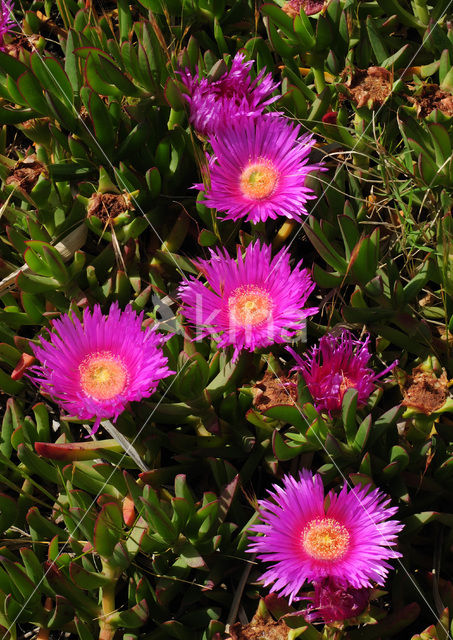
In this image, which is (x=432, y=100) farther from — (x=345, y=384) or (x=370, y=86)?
(x=345, y=384)

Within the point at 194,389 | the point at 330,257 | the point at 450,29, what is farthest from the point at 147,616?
the point at 450,29

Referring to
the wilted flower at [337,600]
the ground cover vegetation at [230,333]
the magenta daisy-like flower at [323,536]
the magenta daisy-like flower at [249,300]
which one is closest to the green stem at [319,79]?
the ground cover vegetation at [230,333]

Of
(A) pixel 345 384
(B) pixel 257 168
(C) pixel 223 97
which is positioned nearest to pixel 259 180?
(B) pixel 257 168

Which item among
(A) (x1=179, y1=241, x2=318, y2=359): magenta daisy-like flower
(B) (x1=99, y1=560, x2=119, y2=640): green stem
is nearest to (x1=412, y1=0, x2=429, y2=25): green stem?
(A) (x1=179, y1=241, x2=318, y2=359): magenta daisy-like flower

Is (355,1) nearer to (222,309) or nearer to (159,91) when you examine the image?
(159,91)

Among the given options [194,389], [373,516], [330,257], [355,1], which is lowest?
[373,516]

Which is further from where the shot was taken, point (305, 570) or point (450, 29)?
point (450, 29)

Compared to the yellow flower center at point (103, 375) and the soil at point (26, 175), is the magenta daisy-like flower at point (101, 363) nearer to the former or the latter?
the yellow flower center at point (103, 375)

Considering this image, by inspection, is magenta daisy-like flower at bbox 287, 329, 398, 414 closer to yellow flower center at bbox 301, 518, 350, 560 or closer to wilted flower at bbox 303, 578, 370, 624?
yellow flower center at bbox 301, 518, 350, 560
